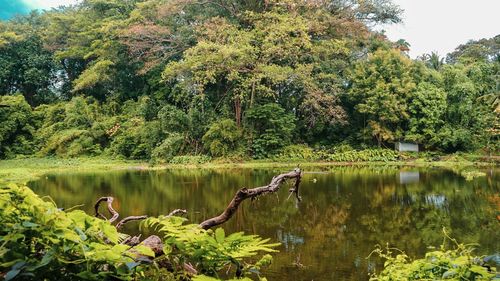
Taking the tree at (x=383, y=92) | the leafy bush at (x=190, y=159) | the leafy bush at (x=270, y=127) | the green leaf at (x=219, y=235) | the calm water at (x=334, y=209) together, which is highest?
the tree at (x=383, y=92)

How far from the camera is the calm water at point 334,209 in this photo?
670 centimetres

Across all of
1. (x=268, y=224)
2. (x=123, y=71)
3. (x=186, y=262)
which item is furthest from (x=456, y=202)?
(x=123, y=71)

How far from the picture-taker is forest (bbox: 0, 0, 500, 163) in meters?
24.0

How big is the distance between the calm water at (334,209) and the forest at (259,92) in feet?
22.1

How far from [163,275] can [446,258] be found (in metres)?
1.71

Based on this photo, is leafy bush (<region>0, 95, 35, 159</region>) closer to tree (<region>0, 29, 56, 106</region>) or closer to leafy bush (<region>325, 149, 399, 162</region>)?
tree (<region>0, 29, 56, 106</region>)

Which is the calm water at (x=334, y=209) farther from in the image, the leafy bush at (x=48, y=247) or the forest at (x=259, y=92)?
the forest at (x=259, y=92)

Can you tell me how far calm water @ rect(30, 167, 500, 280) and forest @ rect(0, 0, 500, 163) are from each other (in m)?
6.73

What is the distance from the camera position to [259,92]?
2428cm

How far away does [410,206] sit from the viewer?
36.0 ft

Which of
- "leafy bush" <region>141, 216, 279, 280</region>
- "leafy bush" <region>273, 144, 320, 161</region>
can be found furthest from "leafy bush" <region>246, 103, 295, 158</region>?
"leafy bush" <region>141, 216, 279, 280</region>

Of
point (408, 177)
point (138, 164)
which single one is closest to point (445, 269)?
point (408, 177)

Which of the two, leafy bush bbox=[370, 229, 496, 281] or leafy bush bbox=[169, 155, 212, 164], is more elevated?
leafy bush bbox=[370, 229, 496, 281]

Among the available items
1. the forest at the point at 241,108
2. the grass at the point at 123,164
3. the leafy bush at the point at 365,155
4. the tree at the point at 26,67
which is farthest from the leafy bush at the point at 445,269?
the tree at the point at 26,67
